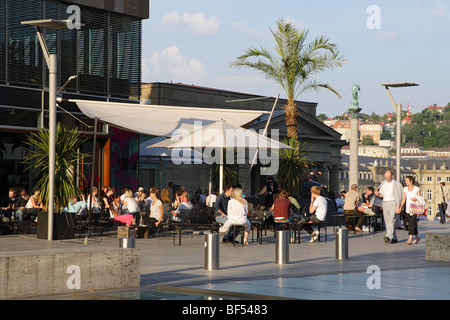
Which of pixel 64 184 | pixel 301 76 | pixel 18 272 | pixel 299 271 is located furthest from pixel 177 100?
pixel 18 272

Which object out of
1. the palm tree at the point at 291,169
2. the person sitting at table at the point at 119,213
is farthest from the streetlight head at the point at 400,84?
the person sitting at table at the point at 119,213

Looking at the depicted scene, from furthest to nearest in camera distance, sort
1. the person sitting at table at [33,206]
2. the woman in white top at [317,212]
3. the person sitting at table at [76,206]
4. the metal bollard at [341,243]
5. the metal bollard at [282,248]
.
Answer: the person sitting at table at [33,206]
the woman in white top at [317,212]
the person sitting at table at [76,206]
the metal bollard at [341,243]
the metal bollard at [282,248]

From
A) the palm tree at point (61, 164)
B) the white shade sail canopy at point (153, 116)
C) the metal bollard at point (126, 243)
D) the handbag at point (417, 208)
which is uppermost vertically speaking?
the white shade sail canopy at point (153, 116)

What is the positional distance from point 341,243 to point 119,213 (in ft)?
26.5

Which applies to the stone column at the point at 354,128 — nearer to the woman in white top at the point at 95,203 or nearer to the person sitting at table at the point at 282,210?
the woman in white top at the point at 95,203

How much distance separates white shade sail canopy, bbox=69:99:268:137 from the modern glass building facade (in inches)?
168

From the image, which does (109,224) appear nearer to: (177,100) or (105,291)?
(105,291)

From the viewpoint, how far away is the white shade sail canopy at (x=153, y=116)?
2125 cm

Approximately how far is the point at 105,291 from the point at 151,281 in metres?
1.27

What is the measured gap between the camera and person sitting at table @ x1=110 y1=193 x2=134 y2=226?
64.5 ft

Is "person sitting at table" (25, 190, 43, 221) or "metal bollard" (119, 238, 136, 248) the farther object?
"person sitting at table" (25, 190, 43, 221)

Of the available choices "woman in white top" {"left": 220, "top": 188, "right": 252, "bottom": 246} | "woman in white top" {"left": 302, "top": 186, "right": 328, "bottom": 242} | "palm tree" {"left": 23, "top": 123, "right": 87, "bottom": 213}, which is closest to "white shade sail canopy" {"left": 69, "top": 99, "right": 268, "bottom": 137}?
"palm tree" {"left": 23, "top": 123, "right": 87, "bottom": 213}

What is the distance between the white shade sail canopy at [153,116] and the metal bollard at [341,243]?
744 centimetres

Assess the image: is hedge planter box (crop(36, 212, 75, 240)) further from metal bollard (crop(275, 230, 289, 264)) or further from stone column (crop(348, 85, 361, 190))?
stone column (crop(348, 85, 361, 190))
